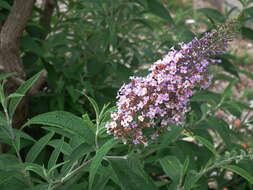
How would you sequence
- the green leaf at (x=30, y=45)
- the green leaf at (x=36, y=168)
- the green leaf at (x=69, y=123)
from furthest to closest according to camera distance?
the green leaf at (x=30, y=45) < the green leaf at (x=36, y=168) < the green leaf at (x=69, y=123)

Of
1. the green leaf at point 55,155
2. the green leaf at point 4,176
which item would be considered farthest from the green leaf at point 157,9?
the green leaf at point 4,176

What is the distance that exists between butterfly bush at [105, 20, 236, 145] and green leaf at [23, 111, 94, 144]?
3.6 inches

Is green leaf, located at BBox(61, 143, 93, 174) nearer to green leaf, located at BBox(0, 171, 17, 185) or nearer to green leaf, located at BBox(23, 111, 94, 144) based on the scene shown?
green leaf, located at BBox(23, 111, 94, 144)

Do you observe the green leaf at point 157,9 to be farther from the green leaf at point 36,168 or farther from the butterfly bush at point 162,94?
the green leaf at point 36,168

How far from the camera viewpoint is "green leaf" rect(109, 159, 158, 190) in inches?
63.1

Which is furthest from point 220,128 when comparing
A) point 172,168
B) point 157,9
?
point 157,9

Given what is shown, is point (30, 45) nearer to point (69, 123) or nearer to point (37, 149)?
point (37, 149)

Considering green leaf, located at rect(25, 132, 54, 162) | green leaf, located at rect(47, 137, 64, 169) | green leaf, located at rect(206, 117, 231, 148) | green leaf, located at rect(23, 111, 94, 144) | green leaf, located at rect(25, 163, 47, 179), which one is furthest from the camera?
green leaf, located at rect(206, 117, 231, 148)

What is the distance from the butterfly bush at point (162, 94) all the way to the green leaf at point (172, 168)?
356 millimetres

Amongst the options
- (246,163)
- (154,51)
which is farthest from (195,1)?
(246,163)

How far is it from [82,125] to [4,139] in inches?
24.4

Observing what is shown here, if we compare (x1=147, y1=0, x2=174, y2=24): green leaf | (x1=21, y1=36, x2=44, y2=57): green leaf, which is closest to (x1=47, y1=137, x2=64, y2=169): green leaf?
(x1=21, y1=36, x2=44, y2=57): green leaf

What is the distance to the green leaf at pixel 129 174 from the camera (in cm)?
160

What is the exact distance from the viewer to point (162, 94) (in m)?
1.57
